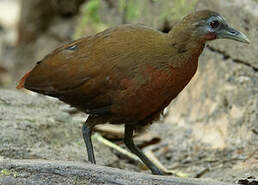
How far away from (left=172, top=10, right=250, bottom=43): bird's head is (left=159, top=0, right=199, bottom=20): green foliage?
2078 mm

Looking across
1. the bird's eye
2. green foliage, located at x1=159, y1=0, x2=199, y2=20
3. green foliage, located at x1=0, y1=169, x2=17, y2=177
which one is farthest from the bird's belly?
green foliage, located at x1=159, y1=0, x2=199, y2=20

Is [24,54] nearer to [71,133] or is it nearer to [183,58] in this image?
[71,133]

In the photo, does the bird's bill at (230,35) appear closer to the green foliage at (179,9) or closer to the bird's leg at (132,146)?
the bird's leg at (132,146)

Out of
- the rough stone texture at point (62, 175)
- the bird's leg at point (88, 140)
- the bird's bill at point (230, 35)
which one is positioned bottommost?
the bird's leg at point (88, 140)

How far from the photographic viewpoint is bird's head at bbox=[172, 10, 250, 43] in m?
4.16

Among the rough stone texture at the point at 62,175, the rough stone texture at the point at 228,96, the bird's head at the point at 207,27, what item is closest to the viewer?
the rough stone texture at the point at 62,175

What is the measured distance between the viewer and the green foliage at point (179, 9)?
629 centimetres

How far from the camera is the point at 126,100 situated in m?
4.07

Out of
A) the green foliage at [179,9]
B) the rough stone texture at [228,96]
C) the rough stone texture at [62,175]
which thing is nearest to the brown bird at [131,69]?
the rough stone texture at [62,175]

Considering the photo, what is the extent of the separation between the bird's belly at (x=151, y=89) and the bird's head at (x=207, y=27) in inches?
10.2

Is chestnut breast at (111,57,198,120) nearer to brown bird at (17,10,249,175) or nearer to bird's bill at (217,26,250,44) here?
brown bird at (17,10,249,175)

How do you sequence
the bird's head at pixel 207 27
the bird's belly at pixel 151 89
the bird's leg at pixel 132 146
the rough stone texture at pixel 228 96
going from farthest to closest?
the rough stone texture at pixel 228 96 < the bird's leg at pixel 132 146 < the bird's head at pixel 207 27 < the bird's belly at pixel 151 89

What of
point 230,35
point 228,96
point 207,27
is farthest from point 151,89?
point 228,96

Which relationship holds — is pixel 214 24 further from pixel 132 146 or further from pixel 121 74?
pixel 132 146
